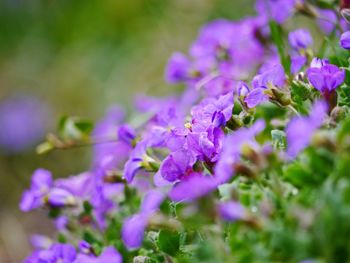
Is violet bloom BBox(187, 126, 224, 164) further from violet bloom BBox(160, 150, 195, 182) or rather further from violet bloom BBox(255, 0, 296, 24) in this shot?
violet bloom BBox(255, 0, 296, 24)

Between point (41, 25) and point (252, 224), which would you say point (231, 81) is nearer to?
point (252, 224)

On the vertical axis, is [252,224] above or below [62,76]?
→ below

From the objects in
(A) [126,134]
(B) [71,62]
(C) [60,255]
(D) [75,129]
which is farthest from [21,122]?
(C) [60,255]

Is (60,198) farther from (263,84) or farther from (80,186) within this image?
(263,84)

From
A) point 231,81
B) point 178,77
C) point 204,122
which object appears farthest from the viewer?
point 178,77

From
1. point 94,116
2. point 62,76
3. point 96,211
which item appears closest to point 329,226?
point 96,211

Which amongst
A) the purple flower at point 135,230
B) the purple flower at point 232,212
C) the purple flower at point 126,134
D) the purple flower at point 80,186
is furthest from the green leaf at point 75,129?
the purple flower at point 232,212

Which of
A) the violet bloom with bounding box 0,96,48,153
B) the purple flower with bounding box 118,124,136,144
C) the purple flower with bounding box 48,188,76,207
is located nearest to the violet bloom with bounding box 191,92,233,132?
the purple flower with bounding box 118,124,136,144
